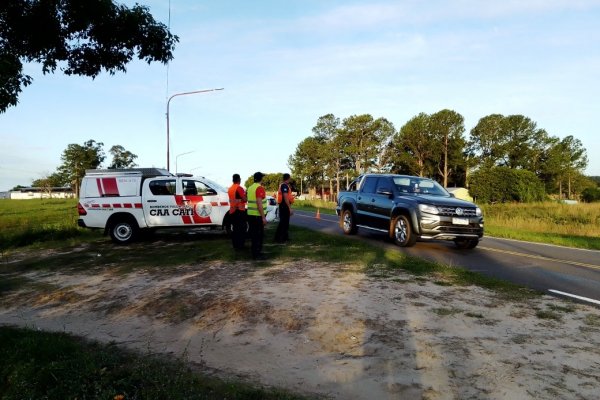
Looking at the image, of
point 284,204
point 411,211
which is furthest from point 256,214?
point 411,211

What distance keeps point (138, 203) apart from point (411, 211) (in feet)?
26.6

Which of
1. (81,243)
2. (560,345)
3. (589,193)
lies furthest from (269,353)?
(589,193)

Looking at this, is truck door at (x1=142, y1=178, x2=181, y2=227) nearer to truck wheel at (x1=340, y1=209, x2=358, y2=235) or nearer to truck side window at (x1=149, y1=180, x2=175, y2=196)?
truck side window at (x1=149, y1=180, x2=175, y2=196)

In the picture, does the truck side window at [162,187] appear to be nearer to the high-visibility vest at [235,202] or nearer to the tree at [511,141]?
the high-visibility vest at [235,202]

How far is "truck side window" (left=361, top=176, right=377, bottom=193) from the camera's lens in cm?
1384

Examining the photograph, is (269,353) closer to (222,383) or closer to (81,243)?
(222,383)

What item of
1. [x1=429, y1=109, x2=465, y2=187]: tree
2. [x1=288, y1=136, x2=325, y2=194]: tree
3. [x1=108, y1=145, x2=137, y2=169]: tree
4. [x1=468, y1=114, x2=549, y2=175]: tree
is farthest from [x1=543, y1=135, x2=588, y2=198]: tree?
[x1=108, y1=145, x2=137, y2=169]: tree

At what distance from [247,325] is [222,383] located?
1524 mm

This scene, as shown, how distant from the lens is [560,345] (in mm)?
4410

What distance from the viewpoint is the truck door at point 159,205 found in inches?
536

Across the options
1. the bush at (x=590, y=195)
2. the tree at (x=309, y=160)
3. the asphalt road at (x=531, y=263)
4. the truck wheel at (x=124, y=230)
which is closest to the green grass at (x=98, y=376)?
the asphalt road at (x=531, y=263)

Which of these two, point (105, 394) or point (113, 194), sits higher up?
point (113, 194)

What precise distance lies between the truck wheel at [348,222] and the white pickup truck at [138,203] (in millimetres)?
4435

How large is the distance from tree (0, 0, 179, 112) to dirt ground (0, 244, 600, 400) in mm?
3363
